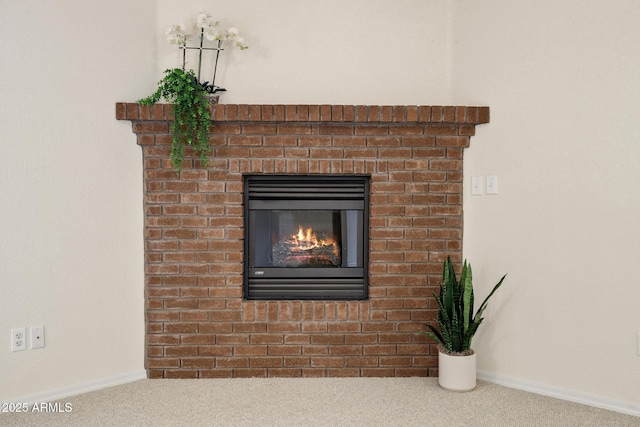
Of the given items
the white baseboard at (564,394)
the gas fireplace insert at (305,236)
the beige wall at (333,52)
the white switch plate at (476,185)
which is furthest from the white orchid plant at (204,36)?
the white baseboard at (564,394)

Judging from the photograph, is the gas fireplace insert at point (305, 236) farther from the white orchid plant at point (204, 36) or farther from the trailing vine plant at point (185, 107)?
the white orchid plant at point (204, 36)

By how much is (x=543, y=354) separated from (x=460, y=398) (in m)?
0.54

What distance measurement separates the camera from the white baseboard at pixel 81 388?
2.71 meters

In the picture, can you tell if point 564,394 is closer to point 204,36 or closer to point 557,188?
point 557,188

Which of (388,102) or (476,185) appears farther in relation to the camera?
(388,102)

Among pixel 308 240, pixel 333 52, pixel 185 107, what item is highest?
pixel 333 52

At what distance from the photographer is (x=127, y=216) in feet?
10.1

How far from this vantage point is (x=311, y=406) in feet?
8.77

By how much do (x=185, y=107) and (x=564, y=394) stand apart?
256 cm

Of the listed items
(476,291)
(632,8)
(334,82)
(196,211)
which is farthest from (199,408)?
→ (632,8)

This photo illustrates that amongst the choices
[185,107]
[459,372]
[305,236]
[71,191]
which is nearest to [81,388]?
[71,191]

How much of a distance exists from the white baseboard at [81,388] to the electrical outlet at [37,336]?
0.83ft

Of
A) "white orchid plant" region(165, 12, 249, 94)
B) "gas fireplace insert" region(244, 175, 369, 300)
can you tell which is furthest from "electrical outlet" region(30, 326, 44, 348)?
"white orchid plant" region(165, 12, 249, 94)

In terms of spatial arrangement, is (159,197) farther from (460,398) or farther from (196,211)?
(460,398)
